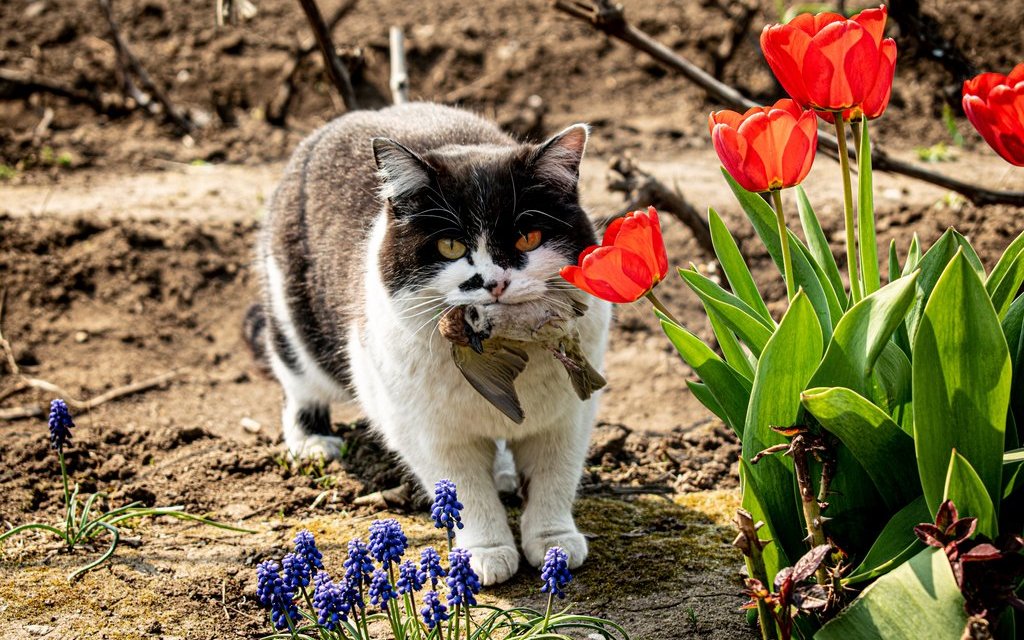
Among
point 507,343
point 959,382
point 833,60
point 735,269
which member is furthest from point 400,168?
point 959,382

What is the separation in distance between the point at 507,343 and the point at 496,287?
17 cm

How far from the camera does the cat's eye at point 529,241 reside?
2.56 m

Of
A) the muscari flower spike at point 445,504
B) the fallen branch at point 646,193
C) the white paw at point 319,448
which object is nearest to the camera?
the muscari flower spike at point 445,504

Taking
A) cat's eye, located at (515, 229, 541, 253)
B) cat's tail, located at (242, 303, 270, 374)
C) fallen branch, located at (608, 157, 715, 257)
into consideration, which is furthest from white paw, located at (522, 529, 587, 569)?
cat's tail, located at (242, 303, 270, 374)

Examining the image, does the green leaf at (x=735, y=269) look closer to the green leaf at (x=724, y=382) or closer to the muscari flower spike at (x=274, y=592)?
the green leaf at (x=724, y=382)

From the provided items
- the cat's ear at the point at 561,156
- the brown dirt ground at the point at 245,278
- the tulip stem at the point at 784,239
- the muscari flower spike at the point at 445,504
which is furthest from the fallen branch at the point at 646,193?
the muscari flower spike at the point at 445,504

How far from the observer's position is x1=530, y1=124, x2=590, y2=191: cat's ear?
8.55ft

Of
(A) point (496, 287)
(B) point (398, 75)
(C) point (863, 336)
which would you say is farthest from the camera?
(B) point (398, 75)

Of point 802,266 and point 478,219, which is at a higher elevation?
point 802,266

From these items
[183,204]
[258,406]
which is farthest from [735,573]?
[183,204]

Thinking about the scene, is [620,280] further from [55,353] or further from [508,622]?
[55,353]

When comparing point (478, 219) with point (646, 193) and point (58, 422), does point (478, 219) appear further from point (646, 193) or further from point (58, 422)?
point (646, 193)

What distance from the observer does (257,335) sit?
4480 mm

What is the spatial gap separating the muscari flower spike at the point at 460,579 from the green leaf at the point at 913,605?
69 cm
